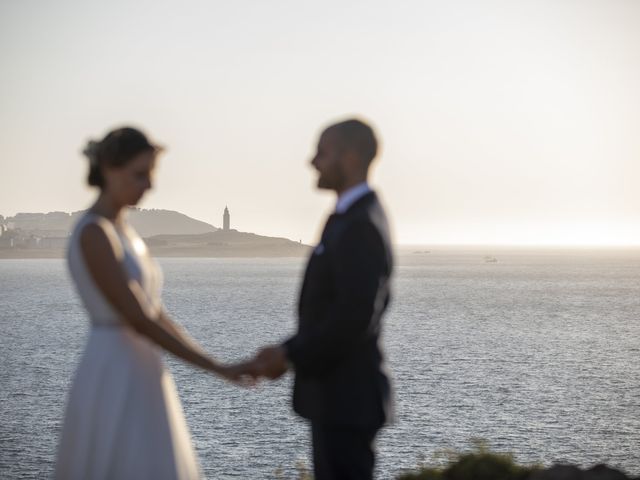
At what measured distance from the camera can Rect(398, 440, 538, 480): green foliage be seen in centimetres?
920

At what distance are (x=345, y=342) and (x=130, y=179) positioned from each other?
1.36 metres

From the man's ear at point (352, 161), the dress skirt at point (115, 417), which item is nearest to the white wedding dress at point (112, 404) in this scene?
the dress skirt at point (115, 417)

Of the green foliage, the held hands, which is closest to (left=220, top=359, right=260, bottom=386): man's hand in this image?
the held hands

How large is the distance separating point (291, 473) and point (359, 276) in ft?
106

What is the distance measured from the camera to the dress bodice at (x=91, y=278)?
14.7 ft

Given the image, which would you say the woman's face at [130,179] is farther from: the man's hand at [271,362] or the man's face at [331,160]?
the man's hand at [271,362]

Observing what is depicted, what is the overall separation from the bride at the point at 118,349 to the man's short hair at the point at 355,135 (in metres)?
0.95

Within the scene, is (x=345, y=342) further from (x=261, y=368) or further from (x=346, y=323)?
(x=261, y=368)

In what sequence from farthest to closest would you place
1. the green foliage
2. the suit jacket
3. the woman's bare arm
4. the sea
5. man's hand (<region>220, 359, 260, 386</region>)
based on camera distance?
the sea
the green foliage
man's hand (<region>220, 359, 260, 386</region>)
the woman's bare arm
the suit jacket

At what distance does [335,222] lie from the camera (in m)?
4.54

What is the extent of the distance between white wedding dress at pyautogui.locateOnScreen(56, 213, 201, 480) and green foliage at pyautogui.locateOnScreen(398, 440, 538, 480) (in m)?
5.14

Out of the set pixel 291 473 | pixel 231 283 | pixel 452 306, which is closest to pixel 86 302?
pixel 291 473

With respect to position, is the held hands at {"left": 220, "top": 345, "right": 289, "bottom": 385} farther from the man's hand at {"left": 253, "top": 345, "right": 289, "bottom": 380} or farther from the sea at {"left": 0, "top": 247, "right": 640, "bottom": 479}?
the sea at {"left": 0, "top": 247, "right": 640, "bottom": 479}

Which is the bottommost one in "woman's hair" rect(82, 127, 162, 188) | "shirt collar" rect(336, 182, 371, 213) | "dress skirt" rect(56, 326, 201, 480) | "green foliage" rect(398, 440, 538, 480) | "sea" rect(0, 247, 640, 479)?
"sea" rect(0, 247, 640, 479)
